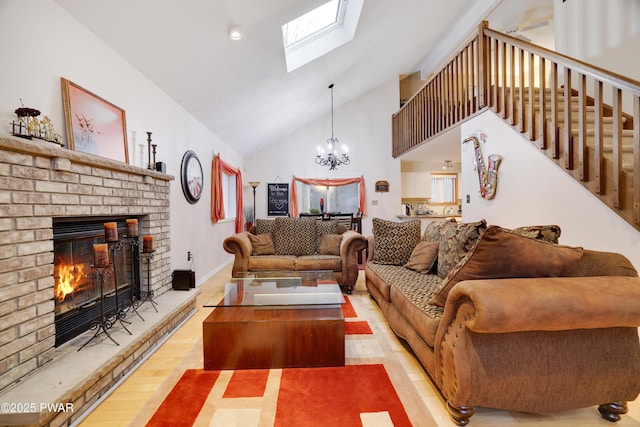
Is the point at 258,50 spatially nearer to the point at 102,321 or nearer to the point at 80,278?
the point at 80,278

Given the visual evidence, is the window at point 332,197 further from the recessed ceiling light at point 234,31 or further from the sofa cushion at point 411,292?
the recessed ceiling light at point 234,31

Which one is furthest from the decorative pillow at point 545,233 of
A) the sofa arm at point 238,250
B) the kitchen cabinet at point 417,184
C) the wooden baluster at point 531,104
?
the kitchen cabinet at point 417,184

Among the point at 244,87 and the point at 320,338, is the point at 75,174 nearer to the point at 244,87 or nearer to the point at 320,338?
the point at 320,338

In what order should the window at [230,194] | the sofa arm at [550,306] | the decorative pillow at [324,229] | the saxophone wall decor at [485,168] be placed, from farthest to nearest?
1. the window at [230,194]
2. the decorative pillow at [324,229]
3. the saxophone wall decor at [485,168]
4. the sofa arm at [550,306]

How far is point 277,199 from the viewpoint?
7473 millimetres

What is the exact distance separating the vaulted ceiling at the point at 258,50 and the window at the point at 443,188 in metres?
2.89

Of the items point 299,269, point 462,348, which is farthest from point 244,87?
point 462,348

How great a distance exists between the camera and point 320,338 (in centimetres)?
197

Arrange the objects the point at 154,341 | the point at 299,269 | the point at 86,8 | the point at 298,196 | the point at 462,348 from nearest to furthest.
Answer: the point at 462,348, the point at 86,8, the point at 154,341, the point at 299,269, the point at 298,196

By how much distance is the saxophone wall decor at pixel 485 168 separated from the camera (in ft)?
11.0

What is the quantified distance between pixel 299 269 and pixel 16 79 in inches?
114

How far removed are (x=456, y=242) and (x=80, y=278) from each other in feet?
9.02

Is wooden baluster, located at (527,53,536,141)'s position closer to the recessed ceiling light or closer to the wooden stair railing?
the wooden stair railing

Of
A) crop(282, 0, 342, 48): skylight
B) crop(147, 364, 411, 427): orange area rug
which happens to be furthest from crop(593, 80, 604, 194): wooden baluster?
crop(282, 0, 342, 48): skylight
